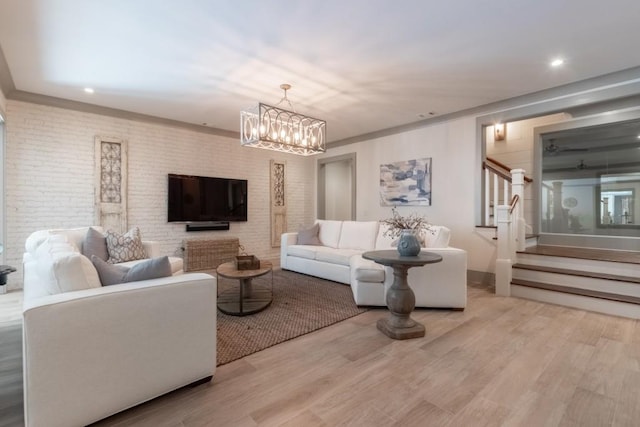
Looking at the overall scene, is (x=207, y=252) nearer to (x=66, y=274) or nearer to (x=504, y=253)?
(x=66, y=274)

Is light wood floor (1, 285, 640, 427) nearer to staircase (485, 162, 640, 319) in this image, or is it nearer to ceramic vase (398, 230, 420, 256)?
staircase (485, 162, 640, 319)

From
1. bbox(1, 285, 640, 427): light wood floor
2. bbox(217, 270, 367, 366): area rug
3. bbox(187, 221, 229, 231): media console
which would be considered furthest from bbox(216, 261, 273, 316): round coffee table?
bbox(187, 221, 229, 231): media console

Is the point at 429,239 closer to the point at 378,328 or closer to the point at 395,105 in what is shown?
the point at 378,328

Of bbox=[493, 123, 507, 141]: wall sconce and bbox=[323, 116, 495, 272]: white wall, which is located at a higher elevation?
bbox=[493, 123, 507, 141]: wall sconce

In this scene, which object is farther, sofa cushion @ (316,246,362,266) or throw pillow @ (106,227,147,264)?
sofa cushion @ (316,246,362,266)

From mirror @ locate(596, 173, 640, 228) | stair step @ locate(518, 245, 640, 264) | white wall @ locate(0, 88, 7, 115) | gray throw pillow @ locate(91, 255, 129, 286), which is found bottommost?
stair step @ locate(518, 245, 640, 264)

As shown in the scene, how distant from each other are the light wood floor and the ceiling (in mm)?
2694

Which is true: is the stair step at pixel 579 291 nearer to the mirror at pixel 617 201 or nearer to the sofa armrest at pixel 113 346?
the mirror at pixel 617 201

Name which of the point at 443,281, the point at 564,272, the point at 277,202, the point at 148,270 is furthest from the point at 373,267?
the point at 277,202

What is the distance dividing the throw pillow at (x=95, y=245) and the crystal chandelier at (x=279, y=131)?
2.00m

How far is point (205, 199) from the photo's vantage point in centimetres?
557

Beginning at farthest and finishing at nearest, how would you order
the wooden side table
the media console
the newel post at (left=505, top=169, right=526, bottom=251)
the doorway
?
the doorway → the media console → the newel post at (left=505, top=169, right=526, bottom=251) → the wooden side table

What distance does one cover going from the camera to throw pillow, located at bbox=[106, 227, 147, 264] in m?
3.42

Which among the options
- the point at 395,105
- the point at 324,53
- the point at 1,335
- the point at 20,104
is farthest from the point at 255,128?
the point at 20,104
